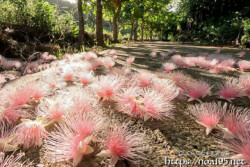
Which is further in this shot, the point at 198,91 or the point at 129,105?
the point at 198,91

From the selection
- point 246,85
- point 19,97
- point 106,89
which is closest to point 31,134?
point 19,97

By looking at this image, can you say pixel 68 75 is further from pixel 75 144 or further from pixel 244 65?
pixel 244 65

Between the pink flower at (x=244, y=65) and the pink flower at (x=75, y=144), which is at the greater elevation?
the pink flower at (x=244, y=65)

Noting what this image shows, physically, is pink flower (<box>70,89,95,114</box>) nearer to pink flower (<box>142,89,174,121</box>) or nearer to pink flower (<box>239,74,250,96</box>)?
pink flower (<box>142,89,174,121</box>)

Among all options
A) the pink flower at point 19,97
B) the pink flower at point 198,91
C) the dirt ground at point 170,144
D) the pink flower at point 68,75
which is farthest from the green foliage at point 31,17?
the dirt ground at point 170,144

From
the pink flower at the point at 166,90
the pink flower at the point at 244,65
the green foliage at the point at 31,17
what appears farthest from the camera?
the green foliage at the point at 31,17

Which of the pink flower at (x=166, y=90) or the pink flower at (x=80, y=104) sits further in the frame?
the pink flower at (x=166, y=90)

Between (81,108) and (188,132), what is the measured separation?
0.70 m

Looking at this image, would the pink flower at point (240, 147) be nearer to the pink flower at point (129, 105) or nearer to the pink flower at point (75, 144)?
the pink flower at point (129, 105)

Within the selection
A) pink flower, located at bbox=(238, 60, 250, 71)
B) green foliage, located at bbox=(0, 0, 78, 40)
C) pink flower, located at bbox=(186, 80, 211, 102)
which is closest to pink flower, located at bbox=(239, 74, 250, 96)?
pink flower, located at bbox=(186, 80, 211, 102)

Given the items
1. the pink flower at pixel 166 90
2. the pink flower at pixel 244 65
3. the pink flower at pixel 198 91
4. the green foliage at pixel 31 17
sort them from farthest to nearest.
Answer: the green foliage at pixel 31 17, the pink flower at pixel 244 65, the pink flower at pixel 198 91, the pink flower at pixel 166 90

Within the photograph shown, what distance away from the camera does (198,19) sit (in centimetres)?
1622

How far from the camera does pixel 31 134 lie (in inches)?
32.4

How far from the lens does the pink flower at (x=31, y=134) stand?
809mm
